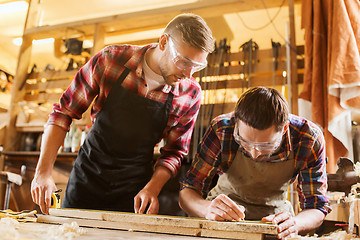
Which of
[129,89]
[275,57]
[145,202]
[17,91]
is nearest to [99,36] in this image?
[17,91]

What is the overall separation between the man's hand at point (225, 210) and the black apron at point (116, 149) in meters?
0.58

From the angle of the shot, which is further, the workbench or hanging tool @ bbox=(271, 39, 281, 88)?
hanging tool @ bbox=(271, 39, 281, 88)

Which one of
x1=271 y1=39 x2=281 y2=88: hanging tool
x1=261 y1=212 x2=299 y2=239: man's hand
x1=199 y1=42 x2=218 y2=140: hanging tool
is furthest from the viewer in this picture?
x1=199 y1=42 x2=218 y2=140: hanging tool

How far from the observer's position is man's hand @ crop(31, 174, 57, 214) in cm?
138

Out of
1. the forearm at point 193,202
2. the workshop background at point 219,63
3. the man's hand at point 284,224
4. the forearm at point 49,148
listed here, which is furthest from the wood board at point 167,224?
the workshop background at point 219,63

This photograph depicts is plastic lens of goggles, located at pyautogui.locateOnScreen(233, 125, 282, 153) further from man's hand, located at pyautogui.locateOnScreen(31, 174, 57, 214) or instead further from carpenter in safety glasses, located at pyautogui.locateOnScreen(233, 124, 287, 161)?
man's hand, located at pyautogui.locateOnScreen(31, 174, 57, 214)

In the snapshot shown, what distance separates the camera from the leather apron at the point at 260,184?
1567 mm

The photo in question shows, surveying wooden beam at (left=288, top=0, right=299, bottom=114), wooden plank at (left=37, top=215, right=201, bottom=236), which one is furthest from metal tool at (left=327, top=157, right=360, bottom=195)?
wooden beam at (left=288, top=0, right=299, bottom=114)

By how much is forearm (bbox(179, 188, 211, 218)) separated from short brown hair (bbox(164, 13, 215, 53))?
69 centimetres

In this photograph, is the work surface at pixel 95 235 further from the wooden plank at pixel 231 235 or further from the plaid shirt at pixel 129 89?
the plaid shirt at pixel 129 89

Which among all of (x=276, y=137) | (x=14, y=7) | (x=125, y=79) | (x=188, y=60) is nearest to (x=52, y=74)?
(x=14, y=7)

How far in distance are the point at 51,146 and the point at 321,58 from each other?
6.37 ft

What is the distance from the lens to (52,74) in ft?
12.0

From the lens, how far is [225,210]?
1.25 metres
